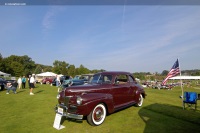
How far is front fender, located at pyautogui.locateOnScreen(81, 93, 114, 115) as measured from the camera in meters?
5.87

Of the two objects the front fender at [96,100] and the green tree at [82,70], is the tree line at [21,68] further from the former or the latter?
the front fender at [96,100]

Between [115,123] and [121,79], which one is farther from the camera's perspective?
[121,79]

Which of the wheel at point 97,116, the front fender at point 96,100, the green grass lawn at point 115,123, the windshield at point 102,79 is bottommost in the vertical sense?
the green grass lawn at point 115,123

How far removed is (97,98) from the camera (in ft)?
20.1

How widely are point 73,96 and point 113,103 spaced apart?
1.84 metres

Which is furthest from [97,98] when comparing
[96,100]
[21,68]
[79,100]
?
[21,68]

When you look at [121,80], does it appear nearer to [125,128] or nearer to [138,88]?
[138,88]

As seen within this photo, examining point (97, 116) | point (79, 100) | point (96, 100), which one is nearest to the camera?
point (79, 100)

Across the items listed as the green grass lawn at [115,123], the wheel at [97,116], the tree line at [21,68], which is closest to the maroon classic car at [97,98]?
the wheel at [97,116]

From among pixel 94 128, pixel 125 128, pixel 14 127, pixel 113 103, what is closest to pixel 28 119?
pixel 14 127

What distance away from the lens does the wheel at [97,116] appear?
6086 mm

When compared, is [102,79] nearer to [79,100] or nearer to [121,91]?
[121,91]

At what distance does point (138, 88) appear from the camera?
9.07 m

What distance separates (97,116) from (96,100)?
0.72 meters
